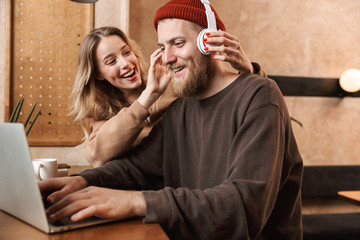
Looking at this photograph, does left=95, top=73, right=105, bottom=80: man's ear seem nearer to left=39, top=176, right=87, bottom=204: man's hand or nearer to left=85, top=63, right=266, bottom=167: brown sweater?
left=85, top=63, right=266, bottom=167: brown sweater

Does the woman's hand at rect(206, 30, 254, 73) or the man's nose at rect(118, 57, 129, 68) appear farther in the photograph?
the man's nose at rect(118, 57, 129, 68)

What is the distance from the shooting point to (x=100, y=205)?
81 centimetres

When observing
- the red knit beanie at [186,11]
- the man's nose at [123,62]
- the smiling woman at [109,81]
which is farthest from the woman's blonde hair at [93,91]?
the red knit beanie at [186,11]

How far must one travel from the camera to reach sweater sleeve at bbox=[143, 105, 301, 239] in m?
0.84

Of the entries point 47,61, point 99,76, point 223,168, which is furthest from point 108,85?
point 223,168

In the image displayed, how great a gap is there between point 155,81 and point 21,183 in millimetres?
838

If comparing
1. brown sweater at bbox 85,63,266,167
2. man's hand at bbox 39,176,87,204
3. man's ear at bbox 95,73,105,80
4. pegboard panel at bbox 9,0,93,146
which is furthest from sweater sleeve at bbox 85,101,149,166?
pegboard panel at bbox 9,0,93,146

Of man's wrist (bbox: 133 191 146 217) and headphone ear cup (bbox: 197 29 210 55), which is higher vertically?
headphone ear cup (bbox: 197 29 210 55)

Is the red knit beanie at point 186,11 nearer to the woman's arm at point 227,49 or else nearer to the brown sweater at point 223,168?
the woman's arm at point 227,49

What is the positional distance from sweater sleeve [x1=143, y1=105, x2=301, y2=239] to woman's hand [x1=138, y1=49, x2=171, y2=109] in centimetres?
52

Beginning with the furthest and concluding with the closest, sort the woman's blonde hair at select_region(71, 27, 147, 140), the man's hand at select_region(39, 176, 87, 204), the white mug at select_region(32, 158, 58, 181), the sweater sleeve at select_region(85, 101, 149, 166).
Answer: the woman's blonde hair at select_region(71, 27, 147, 140), the sweater sleeve at select_region(85, 101, 149, 166), the white mug at select_region(32, 158, 58, 181), the man's hand at select_region(39, 176, 87, 204)

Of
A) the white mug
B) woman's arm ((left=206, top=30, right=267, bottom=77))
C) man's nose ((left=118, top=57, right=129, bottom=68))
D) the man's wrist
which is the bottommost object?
the white mug

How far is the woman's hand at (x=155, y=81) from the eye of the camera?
146 centimetres

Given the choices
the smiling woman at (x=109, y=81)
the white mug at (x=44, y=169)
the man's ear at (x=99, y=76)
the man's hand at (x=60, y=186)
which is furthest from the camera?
the man's ear at (x=99, y=76)
